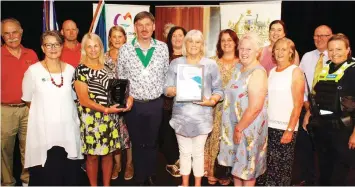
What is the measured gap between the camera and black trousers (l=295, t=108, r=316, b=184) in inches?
150

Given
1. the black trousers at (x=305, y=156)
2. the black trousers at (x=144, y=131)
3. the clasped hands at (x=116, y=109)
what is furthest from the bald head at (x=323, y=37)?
the clasped hands at (x=116, y=109)

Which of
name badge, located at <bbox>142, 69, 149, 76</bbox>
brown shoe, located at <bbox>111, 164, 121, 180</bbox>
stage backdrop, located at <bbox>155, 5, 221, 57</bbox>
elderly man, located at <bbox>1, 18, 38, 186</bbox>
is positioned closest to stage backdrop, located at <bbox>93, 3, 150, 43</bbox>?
stage backdrop, located at <bbox>155, 5, 221, 57</bbox>

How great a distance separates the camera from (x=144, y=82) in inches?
128

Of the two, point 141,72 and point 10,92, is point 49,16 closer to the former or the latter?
point 10,92

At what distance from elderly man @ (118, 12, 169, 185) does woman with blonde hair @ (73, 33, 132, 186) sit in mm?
234

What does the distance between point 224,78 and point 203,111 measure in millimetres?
499

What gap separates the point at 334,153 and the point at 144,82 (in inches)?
70.7

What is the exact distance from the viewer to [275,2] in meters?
5.11

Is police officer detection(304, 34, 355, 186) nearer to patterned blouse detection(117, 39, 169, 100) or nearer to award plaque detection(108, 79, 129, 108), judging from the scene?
patterned blouse detection(117, 39, 169, 100)

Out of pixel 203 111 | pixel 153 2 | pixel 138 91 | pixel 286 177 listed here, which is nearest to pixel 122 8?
pixel 153 2

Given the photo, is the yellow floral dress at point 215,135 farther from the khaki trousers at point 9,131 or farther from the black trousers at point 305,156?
the khaki trousers at point 9,131

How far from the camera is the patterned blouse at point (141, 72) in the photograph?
3.24 meters

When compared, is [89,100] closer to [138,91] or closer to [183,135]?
[138,91]

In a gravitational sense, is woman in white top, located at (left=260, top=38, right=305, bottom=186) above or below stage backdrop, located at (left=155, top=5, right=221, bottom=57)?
below
